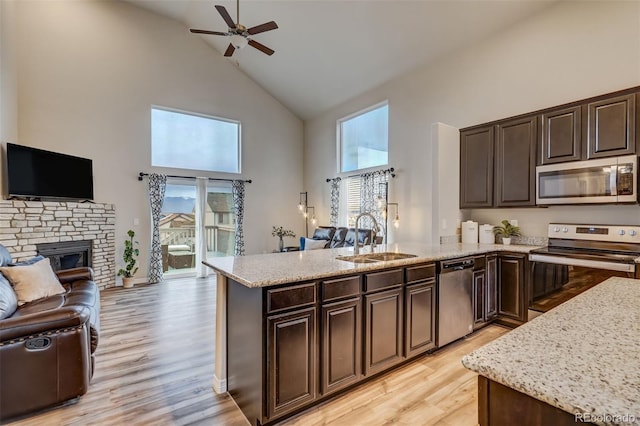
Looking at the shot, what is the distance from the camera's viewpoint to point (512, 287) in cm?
341

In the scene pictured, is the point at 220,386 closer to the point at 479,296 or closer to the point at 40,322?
the point at 40,322

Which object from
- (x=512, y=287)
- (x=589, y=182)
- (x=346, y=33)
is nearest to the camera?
(x=589, y=182)

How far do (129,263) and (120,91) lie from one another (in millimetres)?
3217

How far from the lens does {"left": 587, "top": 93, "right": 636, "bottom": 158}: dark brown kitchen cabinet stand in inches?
111

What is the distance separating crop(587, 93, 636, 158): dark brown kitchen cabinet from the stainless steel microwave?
3.6 inches

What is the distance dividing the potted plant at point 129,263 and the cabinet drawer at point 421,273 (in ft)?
17.0

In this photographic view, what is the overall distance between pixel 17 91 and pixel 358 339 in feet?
20.6

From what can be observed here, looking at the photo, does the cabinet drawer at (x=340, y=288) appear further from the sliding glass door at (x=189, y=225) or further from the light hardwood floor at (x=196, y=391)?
the sliding glass door at (x=189, y=225)

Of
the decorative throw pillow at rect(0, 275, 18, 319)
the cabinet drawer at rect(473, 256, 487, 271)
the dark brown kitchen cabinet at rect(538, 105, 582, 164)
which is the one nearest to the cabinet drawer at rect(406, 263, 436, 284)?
the cabinet drawer at rect(473, 256, 487, 271)

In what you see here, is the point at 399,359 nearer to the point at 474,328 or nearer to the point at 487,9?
the point at 474,328

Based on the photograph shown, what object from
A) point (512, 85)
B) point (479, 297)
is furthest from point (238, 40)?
point (479, 297)

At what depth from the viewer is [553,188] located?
331cm

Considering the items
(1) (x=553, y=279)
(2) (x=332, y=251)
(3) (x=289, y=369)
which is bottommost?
(3) (x=289, y=369)

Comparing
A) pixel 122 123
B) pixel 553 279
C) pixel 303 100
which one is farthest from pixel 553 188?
pixel 122 123
